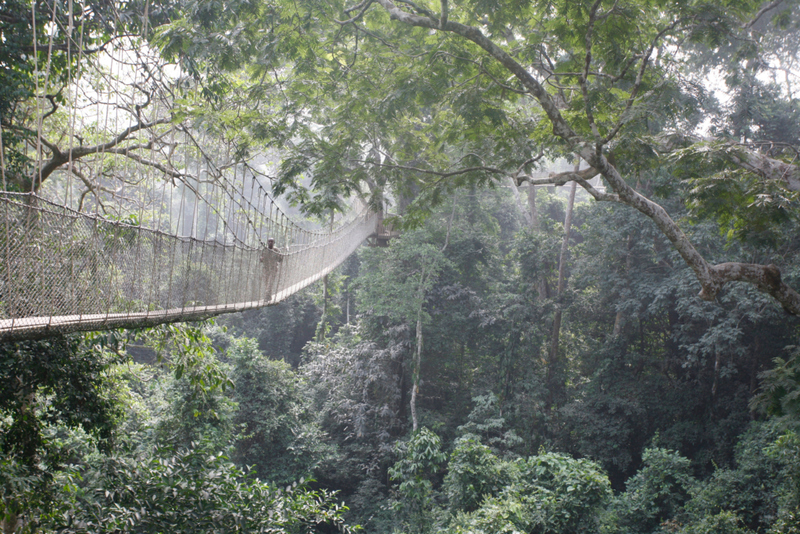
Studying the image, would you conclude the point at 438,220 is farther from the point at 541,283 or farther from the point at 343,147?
the point at 343,147

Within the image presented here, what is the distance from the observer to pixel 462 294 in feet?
29.6

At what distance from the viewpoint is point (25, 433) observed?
2.54 metres

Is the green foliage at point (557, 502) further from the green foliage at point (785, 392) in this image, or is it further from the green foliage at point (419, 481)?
the green foliage at point (785, 392)

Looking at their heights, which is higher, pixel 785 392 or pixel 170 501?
pixel 785 392

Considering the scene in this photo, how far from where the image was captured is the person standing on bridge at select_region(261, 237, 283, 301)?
320 cm

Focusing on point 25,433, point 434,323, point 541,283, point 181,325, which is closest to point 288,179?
point 181,325

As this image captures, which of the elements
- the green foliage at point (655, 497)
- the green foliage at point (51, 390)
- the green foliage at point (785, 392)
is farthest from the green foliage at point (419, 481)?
the green foliage at point (51, 390)

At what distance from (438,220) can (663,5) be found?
22.8ft

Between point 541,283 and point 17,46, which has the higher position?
point 17,46

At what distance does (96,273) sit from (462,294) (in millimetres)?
7725

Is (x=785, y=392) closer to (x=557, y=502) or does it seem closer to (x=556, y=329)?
(x=557, y=502)

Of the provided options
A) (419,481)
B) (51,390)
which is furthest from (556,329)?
(51,390)

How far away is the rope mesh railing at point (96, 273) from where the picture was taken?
4.19 feet

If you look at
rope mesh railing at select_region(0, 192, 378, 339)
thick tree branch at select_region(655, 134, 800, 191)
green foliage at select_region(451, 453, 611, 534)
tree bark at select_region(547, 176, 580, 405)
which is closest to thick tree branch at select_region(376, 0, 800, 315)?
thick tree branch at select_region(655, 134, 800, 191)
